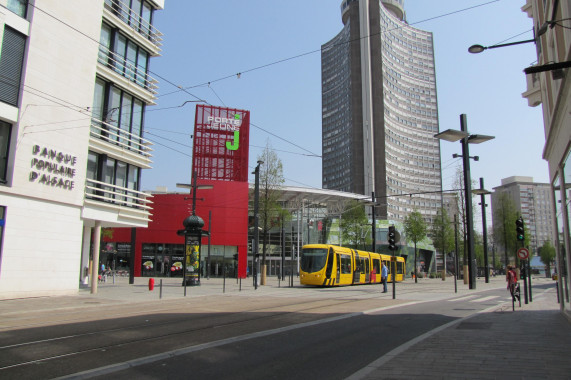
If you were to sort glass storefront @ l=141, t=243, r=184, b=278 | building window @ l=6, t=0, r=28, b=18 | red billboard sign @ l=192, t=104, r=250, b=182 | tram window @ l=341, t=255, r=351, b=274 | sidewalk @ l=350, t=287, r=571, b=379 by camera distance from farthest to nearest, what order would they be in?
red billboard sign @ l=192, t=104, r=250, b=182, glass storefront @ l=141, t=243, r=184, b=278, tram window @ l=341, t=255, r=351, b=274, building window @ l=6, t=0, r=28, b=18, sidewalk @ l=350, t=287, r=571, b=379

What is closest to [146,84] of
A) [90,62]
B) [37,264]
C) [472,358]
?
[90,62]

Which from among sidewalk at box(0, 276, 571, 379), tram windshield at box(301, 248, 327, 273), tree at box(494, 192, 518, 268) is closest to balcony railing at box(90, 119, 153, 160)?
sidewalk at box(0, 276, 571, 379)

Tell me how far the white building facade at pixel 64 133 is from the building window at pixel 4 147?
1.5 inches

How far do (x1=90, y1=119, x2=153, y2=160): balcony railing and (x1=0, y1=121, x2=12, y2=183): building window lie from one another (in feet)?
16.2

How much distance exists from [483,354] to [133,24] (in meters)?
27.5

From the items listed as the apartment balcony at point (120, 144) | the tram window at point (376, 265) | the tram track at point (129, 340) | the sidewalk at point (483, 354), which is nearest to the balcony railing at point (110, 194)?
the apartment balcony at point (120, 144)

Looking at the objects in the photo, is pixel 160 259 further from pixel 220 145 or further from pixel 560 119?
pixel 560 119

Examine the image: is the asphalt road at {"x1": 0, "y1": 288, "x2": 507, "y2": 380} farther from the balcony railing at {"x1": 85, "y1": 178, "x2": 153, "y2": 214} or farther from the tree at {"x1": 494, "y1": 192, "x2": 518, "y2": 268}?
the tree at {"x1": 494, "y1": 192, "x2": 518, "y2": 268}

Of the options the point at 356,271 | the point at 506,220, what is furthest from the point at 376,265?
the point at 506,220

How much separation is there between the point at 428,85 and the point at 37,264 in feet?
454

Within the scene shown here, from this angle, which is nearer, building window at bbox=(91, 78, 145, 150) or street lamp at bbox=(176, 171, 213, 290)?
building window at bbox=(91, 78, 145, 150)

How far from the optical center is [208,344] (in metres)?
8.59

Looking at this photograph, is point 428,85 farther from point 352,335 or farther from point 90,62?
point 352,335

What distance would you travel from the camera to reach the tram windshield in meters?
29.9
